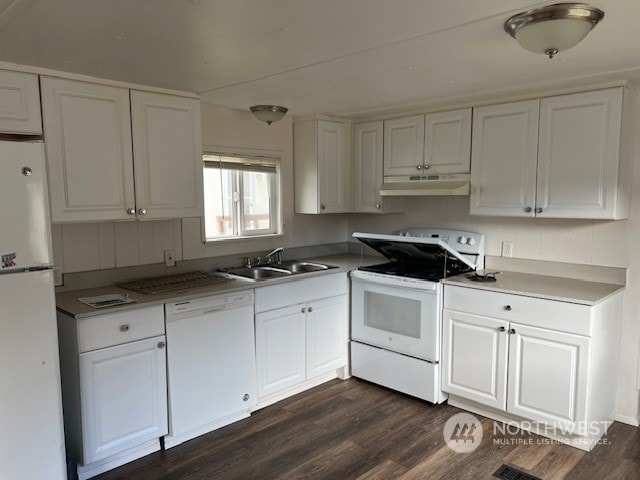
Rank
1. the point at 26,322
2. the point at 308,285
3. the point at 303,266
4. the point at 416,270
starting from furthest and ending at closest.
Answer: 1. the point at 303,266
2. the point at 416,270
3. the point at 308,285
4. the point at 26,322

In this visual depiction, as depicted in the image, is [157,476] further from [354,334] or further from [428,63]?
[428,63]

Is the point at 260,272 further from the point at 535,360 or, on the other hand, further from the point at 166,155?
the point at 535,360

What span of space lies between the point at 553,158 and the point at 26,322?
292 cm

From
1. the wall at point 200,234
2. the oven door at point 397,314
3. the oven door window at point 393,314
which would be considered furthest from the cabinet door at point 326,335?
the wall at point 200,234

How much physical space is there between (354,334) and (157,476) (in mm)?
1687

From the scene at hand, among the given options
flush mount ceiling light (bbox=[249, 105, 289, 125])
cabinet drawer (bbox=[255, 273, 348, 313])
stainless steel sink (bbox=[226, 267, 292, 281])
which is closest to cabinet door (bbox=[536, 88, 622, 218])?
cabinet drawer (bbox=[255, 273, 348, 313])

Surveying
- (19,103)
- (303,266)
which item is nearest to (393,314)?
(303,266)

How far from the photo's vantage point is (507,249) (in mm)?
3361

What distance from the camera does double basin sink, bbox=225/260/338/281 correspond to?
3439mm

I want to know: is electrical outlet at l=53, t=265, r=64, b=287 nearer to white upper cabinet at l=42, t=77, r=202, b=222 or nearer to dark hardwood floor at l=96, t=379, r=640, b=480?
white upper cabinet at l=42, t=77, r=202, b=222

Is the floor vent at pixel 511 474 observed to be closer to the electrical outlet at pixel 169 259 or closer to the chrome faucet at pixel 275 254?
the chrome faucet at pixel 275 254

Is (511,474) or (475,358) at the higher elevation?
(475,358)

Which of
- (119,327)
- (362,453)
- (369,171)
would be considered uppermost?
(369,171)

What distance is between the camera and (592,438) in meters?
2.64
